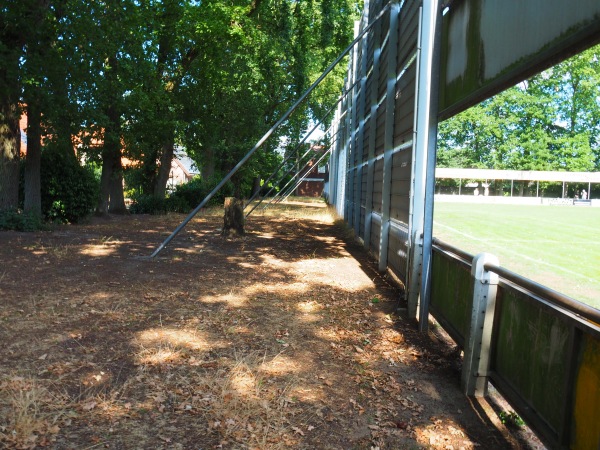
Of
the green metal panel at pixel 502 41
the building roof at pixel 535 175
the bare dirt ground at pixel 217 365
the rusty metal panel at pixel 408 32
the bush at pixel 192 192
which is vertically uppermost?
the rusty metal panel at pixel 408 32

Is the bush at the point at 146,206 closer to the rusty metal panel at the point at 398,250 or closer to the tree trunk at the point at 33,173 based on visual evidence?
the tree trunk at the point at 33,173

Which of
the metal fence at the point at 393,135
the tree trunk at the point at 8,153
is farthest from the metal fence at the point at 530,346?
the tree trunk at the point at 8,153

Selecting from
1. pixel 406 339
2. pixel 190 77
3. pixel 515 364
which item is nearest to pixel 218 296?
pixel 406 339

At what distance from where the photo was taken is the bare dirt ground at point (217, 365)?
2.97m

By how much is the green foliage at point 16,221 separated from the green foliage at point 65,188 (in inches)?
75.9

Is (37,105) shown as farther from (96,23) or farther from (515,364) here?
(515,364)

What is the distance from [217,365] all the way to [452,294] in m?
1.94

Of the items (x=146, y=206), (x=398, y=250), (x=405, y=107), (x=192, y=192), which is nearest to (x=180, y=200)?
(x=192, y=192)

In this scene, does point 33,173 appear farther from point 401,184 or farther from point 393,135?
point 401,184

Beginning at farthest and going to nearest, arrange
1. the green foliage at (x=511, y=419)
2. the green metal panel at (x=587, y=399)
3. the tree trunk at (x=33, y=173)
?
the tree trunk at (x=33, y=173) < the green foliage at (x=511, y=419) < the green metal panel at (x=587, y=399)

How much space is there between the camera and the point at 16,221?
11.2 meters

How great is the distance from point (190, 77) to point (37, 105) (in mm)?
10525

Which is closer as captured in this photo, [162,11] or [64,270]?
[64,270]

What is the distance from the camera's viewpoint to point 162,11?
1872 centimetres
